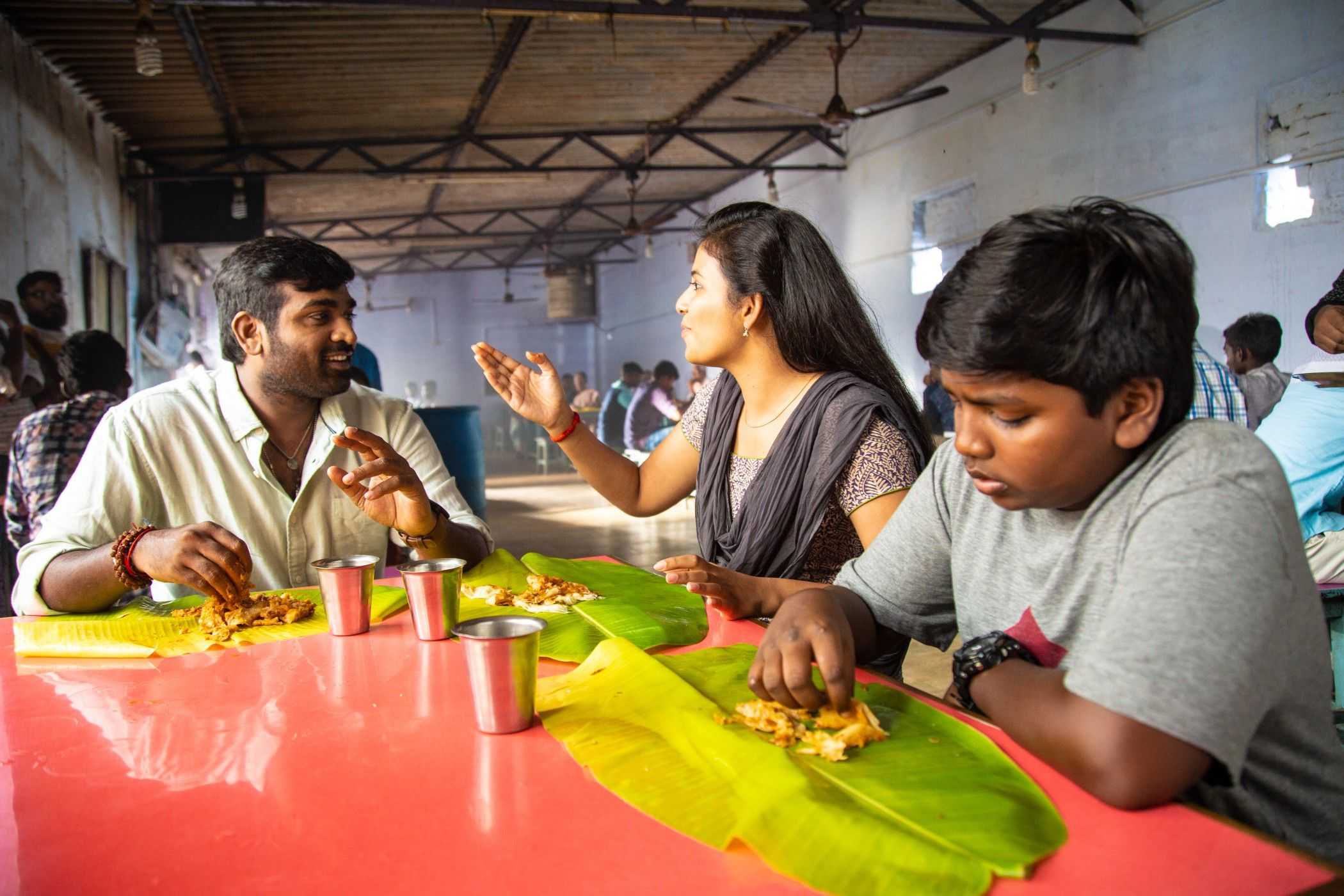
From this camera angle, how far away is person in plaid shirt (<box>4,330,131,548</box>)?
3.32 m

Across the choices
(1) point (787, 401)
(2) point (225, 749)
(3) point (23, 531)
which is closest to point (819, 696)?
(2) point (225, 749)

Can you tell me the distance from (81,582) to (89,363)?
2.34 metres

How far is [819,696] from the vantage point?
46.6 inches

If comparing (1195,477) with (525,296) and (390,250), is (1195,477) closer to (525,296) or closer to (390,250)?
(390,250)

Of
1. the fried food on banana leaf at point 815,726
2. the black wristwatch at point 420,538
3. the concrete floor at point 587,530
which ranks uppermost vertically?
the black wristwatch at point 420,538

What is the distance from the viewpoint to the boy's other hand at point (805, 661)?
1.16m

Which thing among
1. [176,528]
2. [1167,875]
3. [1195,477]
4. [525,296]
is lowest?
[1167,875]

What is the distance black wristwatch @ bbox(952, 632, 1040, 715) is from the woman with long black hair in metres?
0.59

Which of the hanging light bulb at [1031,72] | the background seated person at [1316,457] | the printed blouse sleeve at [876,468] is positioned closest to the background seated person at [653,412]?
the hanging light bulb at [1031,72]

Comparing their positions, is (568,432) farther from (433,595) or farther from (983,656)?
(983,656)

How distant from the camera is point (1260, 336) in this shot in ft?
18.2

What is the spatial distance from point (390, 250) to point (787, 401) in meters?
18.6

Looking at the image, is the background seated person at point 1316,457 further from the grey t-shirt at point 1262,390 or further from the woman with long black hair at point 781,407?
the grey t-shirt at point 1262,390

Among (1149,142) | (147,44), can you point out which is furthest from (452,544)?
(1149,142)
